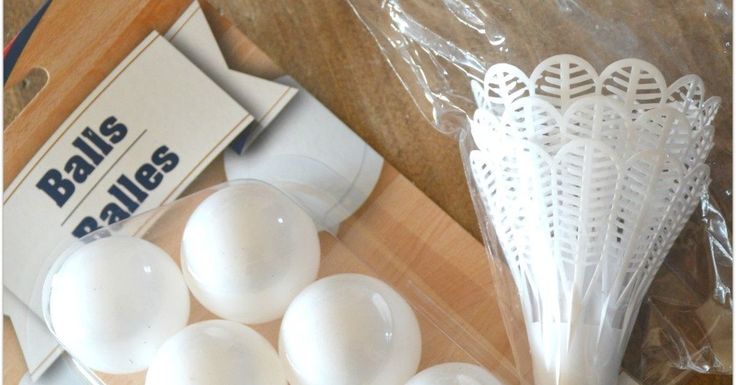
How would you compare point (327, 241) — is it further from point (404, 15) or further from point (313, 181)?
point (404, 15)

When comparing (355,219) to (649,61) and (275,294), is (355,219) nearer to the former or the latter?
(275,294)

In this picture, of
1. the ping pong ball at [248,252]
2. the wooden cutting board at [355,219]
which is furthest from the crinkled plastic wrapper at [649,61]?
the ping pong ball at [248,252]

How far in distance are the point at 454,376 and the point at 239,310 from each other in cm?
15

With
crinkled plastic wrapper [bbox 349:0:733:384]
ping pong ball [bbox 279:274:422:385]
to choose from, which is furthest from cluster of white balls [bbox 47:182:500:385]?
crinkled plastic wrapper [bbox 349:0:733:384]

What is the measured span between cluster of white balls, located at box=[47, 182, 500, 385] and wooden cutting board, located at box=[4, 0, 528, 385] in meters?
0.04

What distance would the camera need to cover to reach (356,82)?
737 millimetres

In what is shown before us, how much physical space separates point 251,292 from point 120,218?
15 centimetres

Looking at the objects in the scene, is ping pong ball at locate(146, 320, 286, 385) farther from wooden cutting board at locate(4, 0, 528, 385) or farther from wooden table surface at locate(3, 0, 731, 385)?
wooden table surface at locate(3, 0, 731, 385)

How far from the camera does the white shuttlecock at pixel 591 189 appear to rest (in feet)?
1.90

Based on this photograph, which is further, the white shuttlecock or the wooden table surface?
the wooden table surface

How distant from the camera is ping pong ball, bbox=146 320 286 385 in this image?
1.87 ft

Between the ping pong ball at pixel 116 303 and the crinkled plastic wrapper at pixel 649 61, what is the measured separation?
220 millimetres

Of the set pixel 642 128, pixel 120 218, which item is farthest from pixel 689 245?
pixel 120 218

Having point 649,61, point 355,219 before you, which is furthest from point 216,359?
point 649,61
